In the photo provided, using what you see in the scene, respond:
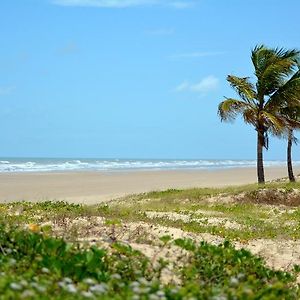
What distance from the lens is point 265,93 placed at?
25.2 metres

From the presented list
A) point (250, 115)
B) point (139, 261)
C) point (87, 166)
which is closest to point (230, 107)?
point (250, 115)

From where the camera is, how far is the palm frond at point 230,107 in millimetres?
24237

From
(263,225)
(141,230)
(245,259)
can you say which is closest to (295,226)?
(263,225)

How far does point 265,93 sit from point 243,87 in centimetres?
Answer: 104

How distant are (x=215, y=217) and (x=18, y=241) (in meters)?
10.4

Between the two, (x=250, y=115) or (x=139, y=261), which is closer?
(x=139, y=261)

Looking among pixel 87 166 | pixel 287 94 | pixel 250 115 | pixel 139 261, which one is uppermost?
pixel 287 94

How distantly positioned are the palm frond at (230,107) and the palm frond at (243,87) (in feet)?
1.21

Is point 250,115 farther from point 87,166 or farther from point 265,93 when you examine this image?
point 87,166

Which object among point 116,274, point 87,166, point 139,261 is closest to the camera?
point 116,274

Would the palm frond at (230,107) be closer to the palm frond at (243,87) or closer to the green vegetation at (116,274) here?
the palm frond at (243,87)

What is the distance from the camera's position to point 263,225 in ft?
46.9

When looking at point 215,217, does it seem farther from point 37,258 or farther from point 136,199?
point 37,258

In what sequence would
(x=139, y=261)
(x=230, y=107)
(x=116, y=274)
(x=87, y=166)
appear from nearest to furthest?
(x=116, y=274), (x=139, y=261), (x=230, y=107), (x=87, y=166)
